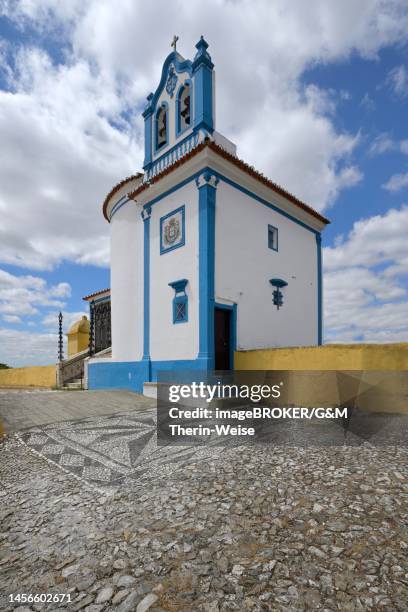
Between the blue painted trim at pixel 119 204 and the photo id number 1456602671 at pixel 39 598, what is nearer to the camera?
the photo id number 1456602671 at pixel 39 598

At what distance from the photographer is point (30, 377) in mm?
20156

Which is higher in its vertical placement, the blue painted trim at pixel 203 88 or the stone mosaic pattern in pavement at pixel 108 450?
the blue painted trim at pixel 203 88

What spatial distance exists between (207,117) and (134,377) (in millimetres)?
8923

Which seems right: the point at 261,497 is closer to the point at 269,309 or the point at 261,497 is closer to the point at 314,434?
the point at 314,434

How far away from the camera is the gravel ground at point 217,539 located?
6.76 feet

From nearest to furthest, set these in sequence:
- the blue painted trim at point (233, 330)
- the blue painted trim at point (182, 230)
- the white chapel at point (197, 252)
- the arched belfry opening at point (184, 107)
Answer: the white chapel at point (197, 252) < the blue painted trim at point (233, 330) < the blue painted trim at point (182, 230) < the arched belfry opening at point (184, 107)

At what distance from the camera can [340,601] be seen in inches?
77.4

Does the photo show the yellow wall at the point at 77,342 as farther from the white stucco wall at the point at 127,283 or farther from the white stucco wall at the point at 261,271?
the white stucco wall at the point at 261,271

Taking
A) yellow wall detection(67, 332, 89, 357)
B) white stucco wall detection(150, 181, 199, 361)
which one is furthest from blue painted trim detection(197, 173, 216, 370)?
yellow wall detection(67, 332, 89, 357)

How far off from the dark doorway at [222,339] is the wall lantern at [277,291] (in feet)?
7.84

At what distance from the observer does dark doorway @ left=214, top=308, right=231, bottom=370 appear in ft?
→ 32.1

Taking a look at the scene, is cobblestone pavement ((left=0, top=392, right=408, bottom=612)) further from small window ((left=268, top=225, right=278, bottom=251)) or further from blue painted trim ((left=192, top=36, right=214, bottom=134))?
blue painted trim ((left=192, top=36, right=214, bottom=134))

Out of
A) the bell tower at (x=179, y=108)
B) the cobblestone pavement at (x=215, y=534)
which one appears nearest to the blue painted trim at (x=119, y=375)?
the cobblestone pavement at (x=215, y=534)

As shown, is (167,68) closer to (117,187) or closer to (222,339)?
(117,187)
